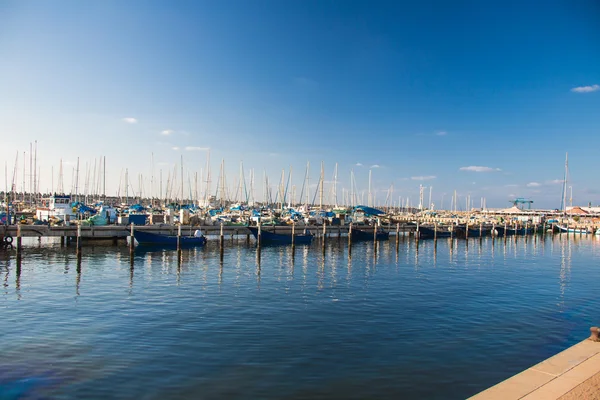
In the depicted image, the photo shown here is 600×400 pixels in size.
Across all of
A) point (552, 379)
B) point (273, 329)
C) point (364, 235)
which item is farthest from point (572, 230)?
point (552, 379)

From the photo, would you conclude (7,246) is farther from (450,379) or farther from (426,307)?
(450,379)

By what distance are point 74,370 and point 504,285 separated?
98.6 feet

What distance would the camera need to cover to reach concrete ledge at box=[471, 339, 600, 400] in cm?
961

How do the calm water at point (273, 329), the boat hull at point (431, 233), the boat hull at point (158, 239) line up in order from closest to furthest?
the calm water at point (273, 329) < the boat hull at point (158, 239) < the boat hull at point (431, 233)

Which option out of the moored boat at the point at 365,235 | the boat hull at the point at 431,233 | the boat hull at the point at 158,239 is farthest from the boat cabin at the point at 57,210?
the boat hull at the point at 431,233

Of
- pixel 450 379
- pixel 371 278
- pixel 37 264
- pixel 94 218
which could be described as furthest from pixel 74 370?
pixel 94 218

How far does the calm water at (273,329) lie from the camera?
13.4m

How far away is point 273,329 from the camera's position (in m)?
19.2

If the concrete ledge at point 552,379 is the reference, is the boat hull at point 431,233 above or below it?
below

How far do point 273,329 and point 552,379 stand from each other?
38.4ft

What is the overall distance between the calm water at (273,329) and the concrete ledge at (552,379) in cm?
260

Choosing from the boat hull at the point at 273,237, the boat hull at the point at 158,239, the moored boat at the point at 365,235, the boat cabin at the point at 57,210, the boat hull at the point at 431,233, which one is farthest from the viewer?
the boat hull at the point at 431,233

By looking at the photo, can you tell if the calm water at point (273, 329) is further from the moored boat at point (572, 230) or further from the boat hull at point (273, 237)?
the moored boat at point (572, 230)

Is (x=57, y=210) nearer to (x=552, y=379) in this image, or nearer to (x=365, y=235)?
(x=365, y=235)
